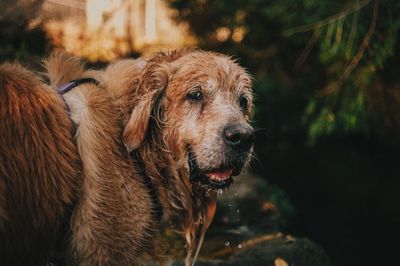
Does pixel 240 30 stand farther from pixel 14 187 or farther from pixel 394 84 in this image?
pixel 14 187

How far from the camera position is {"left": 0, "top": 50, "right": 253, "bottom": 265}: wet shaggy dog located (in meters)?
2.79

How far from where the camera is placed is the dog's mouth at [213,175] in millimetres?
3279

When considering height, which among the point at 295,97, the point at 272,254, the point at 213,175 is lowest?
the point at 295,97

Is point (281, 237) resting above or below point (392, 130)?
above

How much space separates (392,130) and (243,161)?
7477mm

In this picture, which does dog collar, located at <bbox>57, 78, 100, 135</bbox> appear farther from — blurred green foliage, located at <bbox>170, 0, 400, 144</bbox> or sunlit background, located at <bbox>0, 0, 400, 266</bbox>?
blurred green foliage, located at <bbox>170, 0, 400, 144</bbox>

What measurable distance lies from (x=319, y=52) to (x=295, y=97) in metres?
2.40

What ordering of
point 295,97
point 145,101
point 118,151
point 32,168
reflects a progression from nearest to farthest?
point 32,168
point 118,151
point 145,101
point 295,97

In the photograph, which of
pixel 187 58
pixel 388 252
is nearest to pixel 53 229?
pixel 187 58

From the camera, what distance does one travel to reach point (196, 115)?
3318 millimetres

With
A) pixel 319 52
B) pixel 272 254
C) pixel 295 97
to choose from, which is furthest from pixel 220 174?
pixel 295 97

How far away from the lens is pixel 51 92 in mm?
3041

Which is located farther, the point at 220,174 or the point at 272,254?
the point at 272,254

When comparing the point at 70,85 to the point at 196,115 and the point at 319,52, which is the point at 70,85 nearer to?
the point at 196,115
